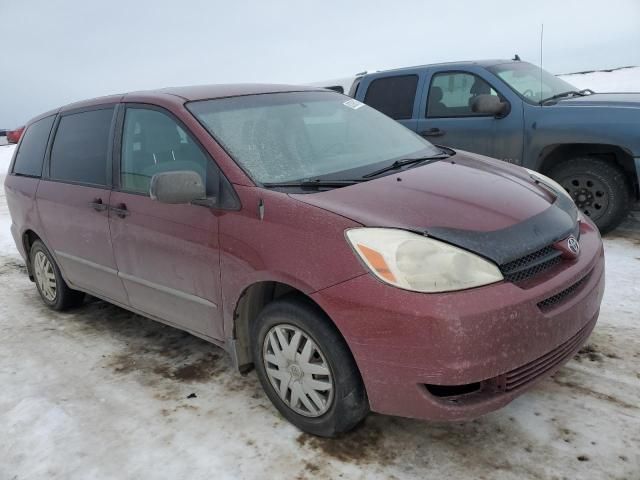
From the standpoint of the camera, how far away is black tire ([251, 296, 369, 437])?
2.41 m

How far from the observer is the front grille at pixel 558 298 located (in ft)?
7.58

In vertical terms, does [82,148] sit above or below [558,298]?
above

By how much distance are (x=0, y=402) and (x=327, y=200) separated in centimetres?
228

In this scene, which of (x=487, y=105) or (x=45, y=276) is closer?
(x=45, y=276)

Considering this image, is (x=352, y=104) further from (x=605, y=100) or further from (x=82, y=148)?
(x=605, y=100)

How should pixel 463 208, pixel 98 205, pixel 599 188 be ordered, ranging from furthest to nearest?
pixel 599 188
pixel 98 205
pixel 463 208

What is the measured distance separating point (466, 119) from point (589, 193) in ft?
4.73

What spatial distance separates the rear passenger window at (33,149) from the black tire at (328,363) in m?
2.79

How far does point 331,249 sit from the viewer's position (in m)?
2.37

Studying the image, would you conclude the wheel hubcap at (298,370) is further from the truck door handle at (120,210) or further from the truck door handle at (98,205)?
the truck door handle at (98,205)

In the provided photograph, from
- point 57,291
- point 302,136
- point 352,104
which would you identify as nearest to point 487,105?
point 352,104

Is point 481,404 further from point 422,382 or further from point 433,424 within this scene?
point 433,424

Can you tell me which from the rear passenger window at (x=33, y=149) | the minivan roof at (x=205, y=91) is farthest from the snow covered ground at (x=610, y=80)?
the rear passenger window at (x=33, y=149)

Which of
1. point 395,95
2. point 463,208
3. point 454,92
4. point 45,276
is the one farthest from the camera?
point 395,95
